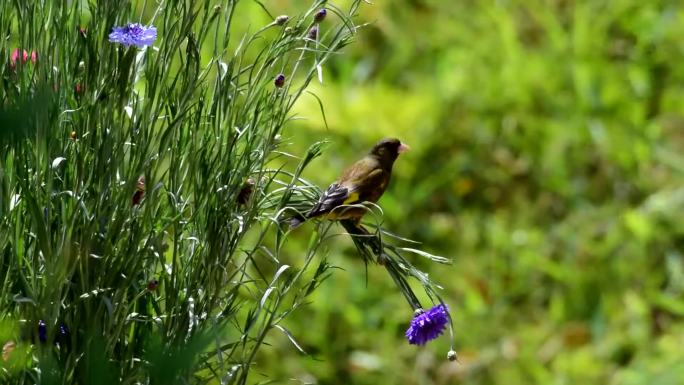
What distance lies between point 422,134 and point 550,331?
2.49 ft

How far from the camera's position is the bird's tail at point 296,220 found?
167 cm

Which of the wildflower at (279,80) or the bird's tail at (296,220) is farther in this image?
the bird's tail at (296,220)

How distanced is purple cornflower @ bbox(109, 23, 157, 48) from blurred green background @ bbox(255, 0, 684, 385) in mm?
2112

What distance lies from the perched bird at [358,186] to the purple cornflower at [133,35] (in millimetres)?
394

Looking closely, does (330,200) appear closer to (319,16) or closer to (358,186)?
(319,16)

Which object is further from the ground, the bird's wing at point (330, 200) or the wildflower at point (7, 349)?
the bird's wing at point (330, 200)

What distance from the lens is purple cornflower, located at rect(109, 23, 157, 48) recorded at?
52.4 inches

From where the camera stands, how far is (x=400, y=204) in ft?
12.7

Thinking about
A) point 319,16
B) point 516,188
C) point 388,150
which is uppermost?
point 516,188

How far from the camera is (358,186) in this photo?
7.10ft

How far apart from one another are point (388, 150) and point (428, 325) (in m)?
0.84

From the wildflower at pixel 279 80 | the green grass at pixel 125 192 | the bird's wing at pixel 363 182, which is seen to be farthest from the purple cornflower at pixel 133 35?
the bird's wing at pixel 363 182

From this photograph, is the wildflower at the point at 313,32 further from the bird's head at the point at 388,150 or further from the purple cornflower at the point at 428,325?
the bird's head at the point at 388,150

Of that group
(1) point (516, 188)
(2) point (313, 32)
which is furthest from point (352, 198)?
(1) point (516, 188)
